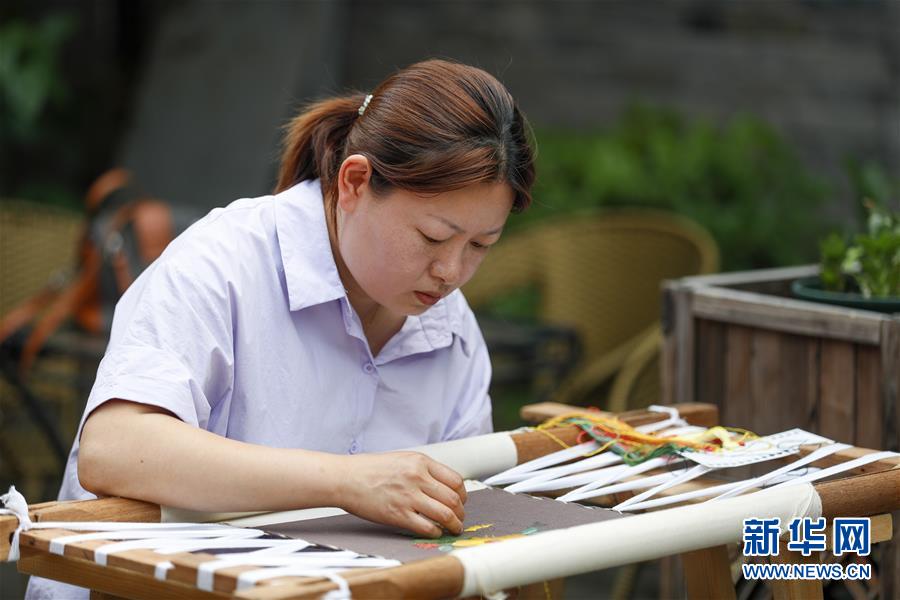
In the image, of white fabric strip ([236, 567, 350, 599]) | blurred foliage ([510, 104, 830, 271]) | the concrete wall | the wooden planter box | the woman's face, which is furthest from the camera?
the concrete wall

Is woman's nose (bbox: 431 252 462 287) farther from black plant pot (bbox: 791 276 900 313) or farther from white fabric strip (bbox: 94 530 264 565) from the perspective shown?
black plant pot (bbox: 791 276 900 313)

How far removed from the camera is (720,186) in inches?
171

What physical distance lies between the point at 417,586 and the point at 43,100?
15.5 feet

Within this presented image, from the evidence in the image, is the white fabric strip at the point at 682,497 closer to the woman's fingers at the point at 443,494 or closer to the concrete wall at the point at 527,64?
the woman's fingers at the point at 443,494

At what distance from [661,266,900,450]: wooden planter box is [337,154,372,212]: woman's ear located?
0.99 m

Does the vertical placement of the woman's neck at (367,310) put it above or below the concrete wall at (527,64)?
below

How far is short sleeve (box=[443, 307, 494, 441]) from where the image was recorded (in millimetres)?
2076

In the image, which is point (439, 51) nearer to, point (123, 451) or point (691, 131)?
point (691, 131)

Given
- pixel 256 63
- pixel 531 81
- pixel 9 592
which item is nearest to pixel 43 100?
pixel 256 63

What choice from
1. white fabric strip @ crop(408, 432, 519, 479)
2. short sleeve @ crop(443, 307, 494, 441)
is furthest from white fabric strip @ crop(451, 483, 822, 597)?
short sleeve @ crop(443, 307, 494, 441)

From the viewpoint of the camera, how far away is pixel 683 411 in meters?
2.16

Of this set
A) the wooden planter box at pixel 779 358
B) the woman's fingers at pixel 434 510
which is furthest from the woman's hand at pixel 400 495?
the wooden planter box at pixel 779 358

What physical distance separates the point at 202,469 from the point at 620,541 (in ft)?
1.62

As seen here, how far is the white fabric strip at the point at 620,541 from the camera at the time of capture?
1330 mm
